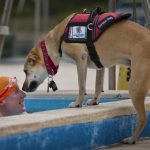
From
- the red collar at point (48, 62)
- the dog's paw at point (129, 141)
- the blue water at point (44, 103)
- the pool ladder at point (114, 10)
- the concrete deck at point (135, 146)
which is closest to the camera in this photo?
the concrete deck at point (135, 146)

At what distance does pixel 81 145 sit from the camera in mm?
7449

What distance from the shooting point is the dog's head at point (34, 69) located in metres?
9.17

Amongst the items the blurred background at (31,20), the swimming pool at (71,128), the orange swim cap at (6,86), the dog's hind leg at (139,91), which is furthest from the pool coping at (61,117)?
the blurred background at (31,20)

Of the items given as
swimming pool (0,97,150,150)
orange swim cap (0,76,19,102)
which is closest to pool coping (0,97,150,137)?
swimming pool (0,97,150,150)

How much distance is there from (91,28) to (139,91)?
1086mm

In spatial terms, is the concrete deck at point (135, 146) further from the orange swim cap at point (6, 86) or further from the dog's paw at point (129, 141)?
the orange swim cap at point (6, 86)

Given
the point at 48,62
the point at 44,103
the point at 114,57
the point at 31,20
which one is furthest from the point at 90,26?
the point at 31,20

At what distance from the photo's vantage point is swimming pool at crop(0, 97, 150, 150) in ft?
21.1

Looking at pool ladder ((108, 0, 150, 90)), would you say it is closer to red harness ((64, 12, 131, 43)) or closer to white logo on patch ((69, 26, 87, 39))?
red harness ((64, 12, 131, 43))

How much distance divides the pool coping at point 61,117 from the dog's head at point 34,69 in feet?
3.21

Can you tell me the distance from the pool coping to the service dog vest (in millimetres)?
708

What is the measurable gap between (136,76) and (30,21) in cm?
3779

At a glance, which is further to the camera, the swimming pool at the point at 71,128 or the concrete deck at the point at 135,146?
the concrete deck at the point at 135,146

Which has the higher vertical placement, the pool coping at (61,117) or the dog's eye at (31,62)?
the dog's eye at (31,62)
